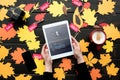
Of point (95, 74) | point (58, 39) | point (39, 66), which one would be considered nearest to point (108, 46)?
point (95, 74)

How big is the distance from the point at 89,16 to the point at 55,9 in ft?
0.74

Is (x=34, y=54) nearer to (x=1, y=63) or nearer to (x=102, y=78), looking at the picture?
(x=1, y=63)

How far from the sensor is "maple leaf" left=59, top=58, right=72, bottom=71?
5.41 ft

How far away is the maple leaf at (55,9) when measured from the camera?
1.69 meters

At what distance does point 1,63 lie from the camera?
1.63 metres

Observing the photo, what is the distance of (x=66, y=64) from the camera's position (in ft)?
5.42

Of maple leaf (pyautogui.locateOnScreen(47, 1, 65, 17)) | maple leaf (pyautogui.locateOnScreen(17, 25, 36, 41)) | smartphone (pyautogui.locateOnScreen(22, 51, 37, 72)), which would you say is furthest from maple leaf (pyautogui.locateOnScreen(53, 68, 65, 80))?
maple leaf (pyautogui.locateOnScreen(47, 1, 65, 17))

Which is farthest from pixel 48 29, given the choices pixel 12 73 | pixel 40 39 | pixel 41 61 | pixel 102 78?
pixel 102 78

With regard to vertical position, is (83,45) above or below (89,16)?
below

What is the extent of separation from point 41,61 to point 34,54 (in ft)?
0.20

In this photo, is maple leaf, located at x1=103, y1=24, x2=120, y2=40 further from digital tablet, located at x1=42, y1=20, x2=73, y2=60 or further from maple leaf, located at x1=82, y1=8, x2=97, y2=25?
digital tablet, located at x1=42, y1=20, x2=73, y2=60

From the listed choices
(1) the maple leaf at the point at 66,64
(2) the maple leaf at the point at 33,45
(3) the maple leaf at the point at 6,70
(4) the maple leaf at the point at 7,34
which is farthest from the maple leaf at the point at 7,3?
(1) the maple leaf at the point at 66,64

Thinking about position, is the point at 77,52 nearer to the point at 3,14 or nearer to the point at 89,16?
the point at 89,16

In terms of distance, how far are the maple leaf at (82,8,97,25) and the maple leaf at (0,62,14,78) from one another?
1.86 ft
